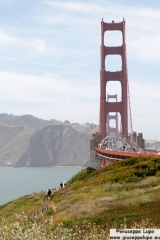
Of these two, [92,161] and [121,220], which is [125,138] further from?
[121,220]

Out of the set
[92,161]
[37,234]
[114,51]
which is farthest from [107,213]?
[114,51]

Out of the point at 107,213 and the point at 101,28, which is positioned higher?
the point at 101,28

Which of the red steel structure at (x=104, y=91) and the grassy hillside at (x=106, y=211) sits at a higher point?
the red steel structure at (x=104, y=91)

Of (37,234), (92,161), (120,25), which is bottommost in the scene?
(37,234)

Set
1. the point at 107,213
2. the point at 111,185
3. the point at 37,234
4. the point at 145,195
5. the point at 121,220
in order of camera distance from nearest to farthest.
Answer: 1. the point at 37,234
2. the point at 121,220
3. the point at 107,213
4. the point at 145,195
5. the point at 111,185

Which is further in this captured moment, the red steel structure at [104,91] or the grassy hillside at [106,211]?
the red steel structure at [104,91]

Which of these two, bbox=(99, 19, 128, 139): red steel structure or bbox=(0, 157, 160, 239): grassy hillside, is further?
bbox=(99, 19, 128, 139): red steel structure

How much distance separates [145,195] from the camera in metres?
24.9

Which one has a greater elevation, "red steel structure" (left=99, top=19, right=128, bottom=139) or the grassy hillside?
"red steel structure" (left=99, top=19, right=128, bottom=139)

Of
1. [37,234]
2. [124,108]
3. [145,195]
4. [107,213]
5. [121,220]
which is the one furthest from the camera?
[124,108]

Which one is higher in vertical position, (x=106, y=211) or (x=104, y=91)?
(x=104, y=91)

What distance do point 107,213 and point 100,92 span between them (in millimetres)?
93942

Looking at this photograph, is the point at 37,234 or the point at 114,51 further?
the point at 114,51

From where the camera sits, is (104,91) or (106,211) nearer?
(106,211)
